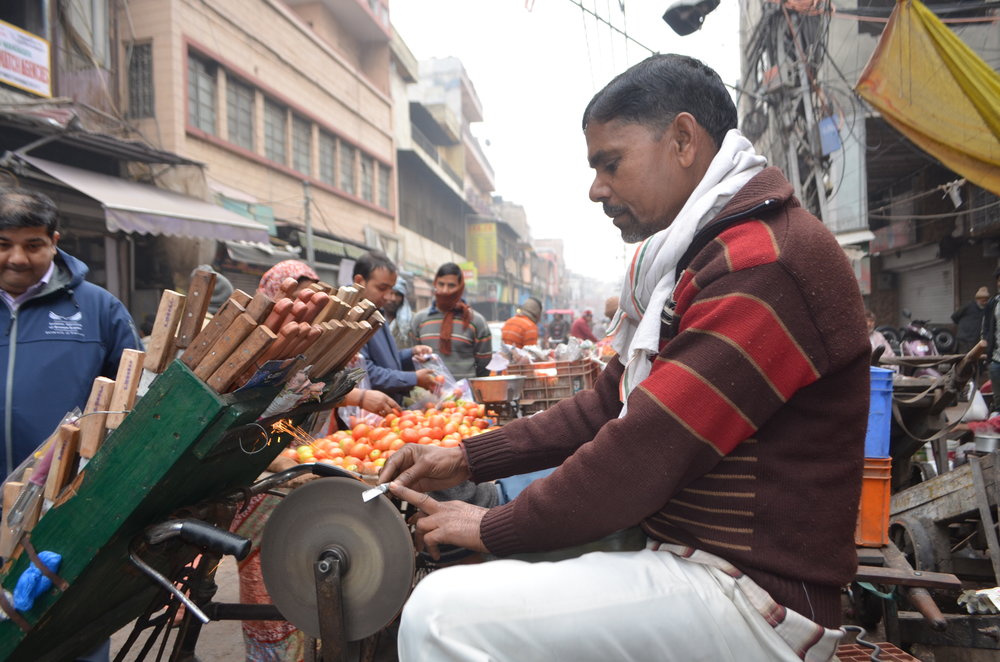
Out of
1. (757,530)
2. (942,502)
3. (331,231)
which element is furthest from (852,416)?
(331,231)

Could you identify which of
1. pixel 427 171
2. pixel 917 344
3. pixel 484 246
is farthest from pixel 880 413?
pixel 484 246

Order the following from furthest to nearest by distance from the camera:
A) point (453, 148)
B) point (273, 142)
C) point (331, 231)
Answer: point (453, 148), point (331, 231), point (273, 142)

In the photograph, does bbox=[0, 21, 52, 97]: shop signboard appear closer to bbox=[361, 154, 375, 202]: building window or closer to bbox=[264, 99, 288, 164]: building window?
bbox=[264, 99, 288, 164]: building window

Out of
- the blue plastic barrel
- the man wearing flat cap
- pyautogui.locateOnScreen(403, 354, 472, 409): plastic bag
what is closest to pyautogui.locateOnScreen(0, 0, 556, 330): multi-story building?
pyautogui.locateOnScreen(403, 354, 472, 409): plastic bag

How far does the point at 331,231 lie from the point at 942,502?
727 inches

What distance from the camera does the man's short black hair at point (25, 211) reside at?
243 cm

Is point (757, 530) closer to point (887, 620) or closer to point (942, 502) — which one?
point (887, 620)

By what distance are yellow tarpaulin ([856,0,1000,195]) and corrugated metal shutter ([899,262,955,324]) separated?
9385 millimetres

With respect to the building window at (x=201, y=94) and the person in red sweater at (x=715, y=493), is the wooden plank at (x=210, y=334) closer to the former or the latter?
the person in red sweater at (x=715, y=493)

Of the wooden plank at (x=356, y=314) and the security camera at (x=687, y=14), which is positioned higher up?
the security camera at (x=687, y=14)

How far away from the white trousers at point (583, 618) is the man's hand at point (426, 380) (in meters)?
3.25

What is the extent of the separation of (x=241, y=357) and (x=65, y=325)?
1842mm

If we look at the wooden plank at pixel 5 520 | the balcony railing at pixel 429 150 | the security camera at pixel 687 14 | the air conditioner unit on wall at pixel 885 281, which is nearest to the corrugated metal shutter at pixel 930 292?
the air conditioner unit on wall at pixel 885 281

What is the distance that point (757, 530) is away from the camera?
4.24 ft
